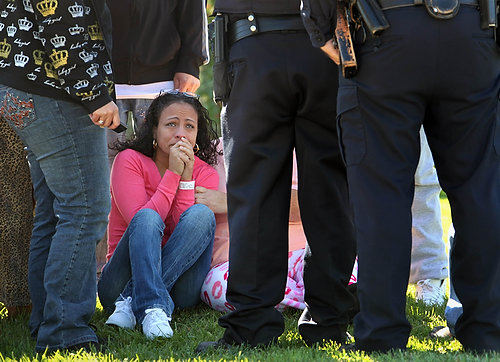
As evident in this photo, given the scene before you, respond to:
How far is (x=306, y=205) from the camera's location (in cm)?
301

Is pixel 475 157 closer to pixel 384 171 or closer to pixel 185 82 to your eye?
pixel 384 171

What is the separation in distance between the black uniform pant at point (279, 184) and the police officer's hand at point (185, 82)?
60.0 inches

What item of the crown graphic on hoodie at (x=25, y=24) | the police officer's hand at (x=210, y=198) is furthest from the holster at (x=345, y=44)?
the police officer's hand at (x=210, y=198)

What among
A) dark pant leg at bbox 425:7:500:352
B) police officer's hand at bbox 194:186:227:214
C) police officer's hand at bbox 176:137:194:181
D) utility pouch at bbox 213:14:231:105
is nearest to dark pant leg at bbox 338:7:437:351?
dark pant leg at bbox 425:7:500:352

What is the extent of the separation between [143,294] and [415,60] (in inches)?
70.5

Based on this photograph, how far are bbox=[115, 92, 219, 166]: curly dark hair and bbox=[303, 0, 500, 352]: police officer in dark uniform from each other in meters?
1.79

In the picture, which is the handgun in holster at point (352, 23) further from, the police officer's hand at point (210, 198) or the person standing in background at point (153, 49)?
the person standing in background at point (153, 49)

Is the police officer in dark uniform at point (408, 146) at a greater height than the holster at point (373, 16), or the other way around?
the holster at point (373, 16)

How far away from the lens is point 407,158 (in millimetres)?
2514

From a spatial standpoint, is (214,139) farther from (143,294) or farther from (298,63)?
(298,63)

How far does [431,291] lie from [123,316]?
1.75 m

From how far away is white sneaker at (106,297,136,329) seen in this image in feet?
11.3

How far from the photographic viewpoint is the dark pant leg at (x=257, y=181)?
2.85 metres

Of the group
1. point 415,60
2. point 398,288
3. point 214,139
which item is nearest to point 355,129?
point 415,60
